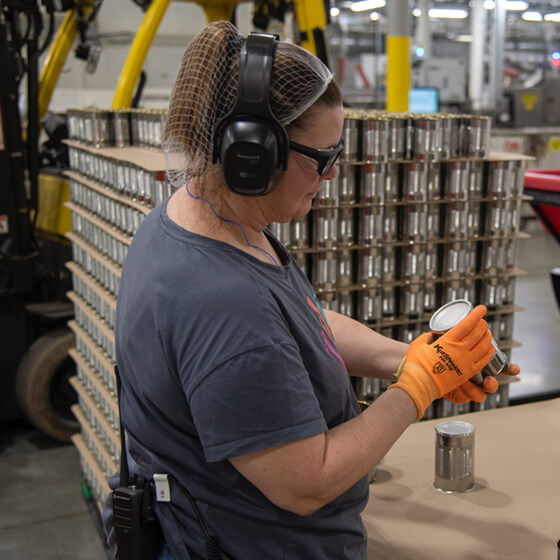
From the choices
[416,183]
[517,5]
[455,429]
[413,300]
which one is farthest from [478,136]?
[517,5]

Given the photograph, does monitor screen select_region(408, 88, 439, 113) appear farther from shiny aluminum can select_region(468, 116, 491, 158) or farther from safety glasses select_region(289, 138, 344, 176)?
safety glasses select_region(289, 138, 344, 176)

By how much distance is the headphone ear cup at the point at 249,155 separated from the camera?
1.07 metres

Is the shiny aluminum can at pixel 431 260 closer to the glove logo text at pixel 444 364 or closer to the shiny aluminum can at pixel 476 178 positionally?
the shiny aluminum can at pixel 476 178

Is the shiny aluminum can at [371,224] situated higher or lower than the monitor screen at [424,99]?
lower

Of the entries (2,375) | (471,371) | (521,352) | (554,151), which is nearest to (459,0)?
(554,151)

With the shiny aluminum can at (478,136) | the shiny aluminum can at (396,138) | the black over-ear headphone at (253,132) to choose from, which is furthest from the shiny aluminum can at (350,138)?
the black over-ear headphone at (253,132)

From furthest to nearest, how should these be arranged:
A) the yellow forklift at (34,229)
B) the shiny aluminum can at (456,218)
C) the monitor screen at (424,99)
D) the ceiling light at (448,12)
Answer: the ceiling light at (448,12)
the monitor screen at (424,99)
the yellow forklift at (34,229)
the shiny aluminum can at (456,218)

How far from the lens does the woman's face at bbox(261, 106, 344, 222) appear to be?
1.15 m

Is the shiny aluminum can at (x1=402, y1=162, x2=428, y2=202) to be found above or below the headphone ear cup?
below

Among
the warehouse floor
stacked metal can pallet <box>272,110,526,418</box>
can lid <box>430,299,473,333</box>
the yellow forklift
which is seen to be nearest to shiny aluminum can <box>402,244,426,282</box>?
stacked metal can pallet <box>272,110,526,418</box>

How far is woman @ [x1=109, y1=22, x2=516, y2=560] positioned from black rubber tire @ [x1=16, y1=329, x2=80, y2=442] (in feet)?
10.0

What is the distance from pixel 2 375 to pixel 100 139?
6.54 ft

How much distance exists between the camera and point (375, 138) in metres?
2.39

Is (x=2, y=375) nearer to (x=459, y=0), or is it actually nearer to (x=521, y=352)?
(x=521, y=352)
